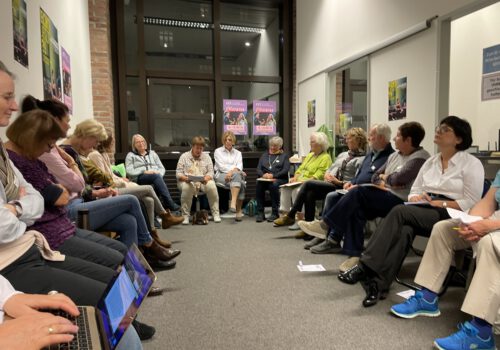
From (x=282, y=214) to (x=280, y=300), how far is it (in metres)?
2.49

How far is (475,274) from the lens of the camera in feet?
5.44

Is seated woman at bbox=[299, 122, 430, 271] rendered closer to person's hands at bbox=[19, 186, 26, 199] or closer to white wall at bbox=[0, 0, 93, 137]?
person's hands at bbox=[19, 186, 26, 199]

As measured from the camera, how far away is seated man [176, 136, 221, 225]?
15.7 ft

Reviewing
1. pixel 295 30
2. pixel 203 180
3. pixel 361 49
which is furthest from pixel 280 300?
pixel 295 30

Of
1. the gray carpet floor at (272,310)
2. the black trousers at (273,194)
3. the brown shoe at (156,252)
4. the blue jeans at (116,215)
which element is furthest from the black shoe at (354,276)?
the black trousers at (273,194)

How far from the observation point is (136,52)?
5.60 meters

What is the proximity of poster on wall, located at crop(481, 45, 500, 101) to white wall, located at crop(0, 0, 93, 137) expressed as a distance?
4.09 metres

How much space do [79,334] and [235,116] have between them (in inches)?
210

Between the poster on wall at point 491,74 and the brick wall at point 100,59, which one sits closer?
the poster on wall at point 491,74

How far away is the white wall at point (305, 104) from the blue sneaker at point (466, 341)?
3767 mm

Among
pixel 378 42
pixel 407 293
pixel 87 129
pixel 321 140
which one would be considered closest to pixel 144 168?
pixel 87 129

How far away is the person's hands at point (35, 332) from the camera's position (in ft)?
2.50

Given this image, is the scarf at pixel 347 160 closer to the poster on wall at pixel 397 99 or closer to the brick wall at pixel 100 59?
the poster on wall at pixel 397 99

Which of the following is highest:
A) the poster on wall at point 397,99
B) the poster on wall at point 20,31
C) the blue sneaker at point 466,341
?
the poster on wall at point 20,31
